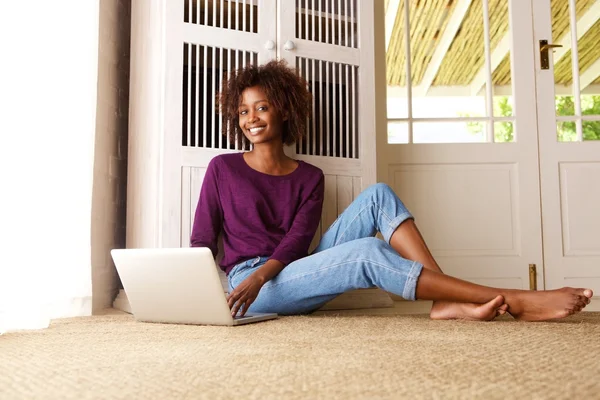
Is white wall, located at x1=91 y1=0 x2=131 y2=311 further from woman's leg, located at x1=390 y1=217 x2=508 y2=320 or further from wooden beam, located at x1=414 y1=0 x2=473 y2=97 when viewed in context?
wooden beam, located at x1=414 y1=0 x2=473 y2=97

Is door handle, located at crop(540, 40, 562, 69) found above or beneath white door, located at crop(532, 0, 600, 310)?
above

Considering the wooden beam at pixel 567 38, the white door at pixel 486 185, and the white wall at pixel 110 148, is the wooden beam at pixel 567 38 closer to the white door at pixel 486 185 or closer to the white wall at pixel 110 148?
the white door at pixel 486 185

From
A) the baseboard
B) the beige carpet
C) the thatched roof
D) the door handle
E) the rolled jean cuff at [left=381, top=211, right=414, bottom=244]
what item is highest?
the thatched roof

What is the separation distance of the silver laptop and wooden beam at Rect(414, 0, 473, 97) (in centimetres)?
254

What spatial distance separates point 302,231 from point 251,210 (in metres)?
0.19

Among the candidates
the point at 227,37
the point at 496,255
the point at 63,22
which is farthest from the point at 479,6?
the point at 63,22

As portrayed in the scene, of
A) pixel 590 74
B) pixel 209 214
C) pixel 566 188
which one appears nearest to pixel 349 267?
pixel 209 214

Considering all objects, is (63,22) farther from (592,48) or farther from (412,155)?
(592,48)

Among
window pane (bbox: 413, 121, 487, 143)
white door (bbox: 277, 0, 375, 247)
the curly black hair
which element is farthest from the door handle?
window pane (bbox: 413, 121, 487, 143)

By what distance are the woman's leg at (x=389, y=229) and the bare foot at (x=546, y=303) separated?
0.11 m

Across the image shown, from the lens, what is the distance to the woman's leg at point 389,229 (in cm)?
182

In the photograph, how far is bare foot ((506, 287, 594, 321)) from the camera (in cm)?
165

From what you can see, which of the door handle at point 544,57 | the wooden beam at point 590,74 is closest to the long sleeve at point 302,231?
the door handle at point 544,57

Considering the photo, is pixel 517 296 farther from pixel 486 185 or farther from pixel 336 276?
pixel 486 185
